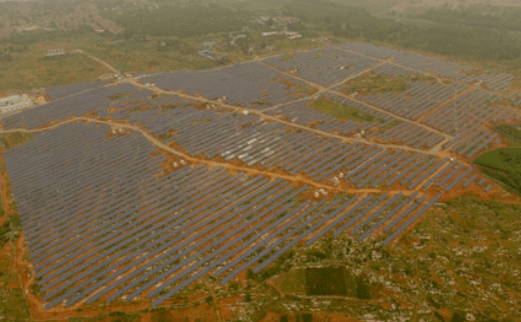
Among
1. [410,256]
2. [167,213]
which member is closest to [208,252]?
[167,213]

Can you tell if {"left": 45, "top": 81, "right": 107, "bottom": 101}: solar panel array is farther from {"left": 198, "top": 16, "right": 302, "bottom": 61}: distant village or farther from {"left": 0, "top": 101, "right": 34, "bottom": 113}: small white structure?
{"left": 198, "top": 16, "right": 302, "bottom": 61}: distant village

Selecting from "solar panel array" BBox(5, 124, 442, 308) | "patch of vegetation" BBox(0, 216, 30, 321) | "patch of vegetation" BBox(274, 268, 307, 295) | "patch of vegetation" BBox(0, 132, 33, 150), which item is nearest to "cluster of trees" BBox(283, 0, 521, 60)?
"solar panel array" BBox(5, 124, 442, 308)

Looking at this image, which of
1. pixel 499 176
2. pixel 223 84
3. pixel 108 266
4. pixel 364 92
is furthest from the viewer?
pixel 223 84

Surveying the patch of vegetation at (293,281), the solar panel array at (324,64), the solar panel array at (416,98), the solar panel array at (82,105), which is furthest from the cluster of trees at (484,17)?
the patch of vegetation at (293,281)

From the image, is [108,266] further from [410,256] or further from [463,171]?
[463,171]

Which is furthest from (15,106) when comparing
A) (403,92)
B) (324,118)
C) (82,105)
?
(403,92)

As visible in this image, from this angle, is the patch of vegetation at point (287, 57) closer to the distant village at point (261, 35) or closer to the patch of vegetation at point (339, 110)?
the distant village at point (261, 35)
